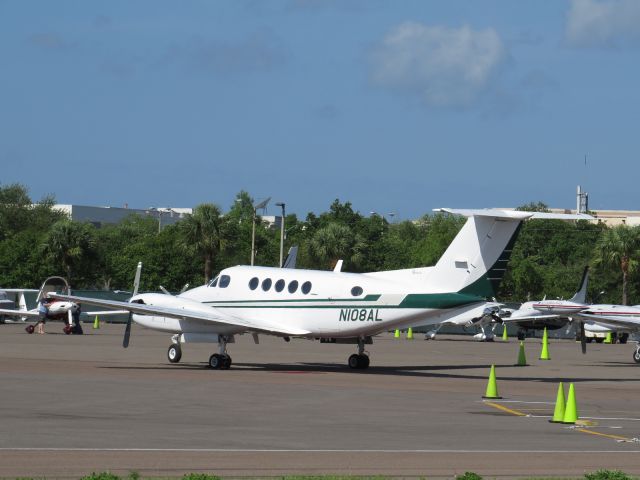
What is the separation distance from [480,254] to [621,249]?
60.0 m

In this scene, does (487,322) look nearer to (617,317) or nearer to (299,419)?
(617,317)

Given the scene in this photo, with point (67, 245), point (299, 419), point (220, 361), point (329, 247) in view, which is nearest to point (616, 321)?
point (220, 361)

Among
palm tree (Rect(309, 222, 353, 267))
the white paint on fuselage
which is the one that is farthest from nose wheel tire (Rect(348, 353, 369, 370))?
palm tree (Rect(309, 222, 353, 267))

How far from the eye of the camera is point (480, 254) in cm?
3091

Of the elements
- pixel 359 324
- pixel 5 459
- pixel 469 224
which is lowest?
pixel 5 459

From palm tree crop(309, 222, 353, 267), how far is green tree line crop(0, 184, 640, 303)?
77 millimetres

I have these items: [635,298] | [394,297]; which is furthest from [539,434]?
[635,298]

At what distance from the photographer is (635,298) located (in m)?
108

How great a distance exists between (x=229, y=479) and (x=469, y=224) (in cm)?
1905

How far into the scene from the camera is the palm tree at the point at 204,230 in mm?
85062

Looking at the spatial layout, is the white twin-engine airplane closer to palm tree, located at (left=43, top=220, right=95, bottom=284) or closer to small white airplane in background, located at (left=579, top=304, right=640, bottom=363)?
small white airplane in background, located at (left=579, top=304, right=640, bottom=363)

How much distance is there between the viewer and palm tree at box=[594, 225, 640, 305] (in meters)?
88.1

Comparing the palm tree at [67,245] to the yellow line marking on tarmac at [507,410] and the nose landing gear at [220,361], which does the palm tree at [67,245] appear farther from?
the yellow line marking on tarmac at [507,410]

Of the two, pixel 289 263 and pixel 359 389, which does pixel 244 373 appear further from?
pixel 289 263
